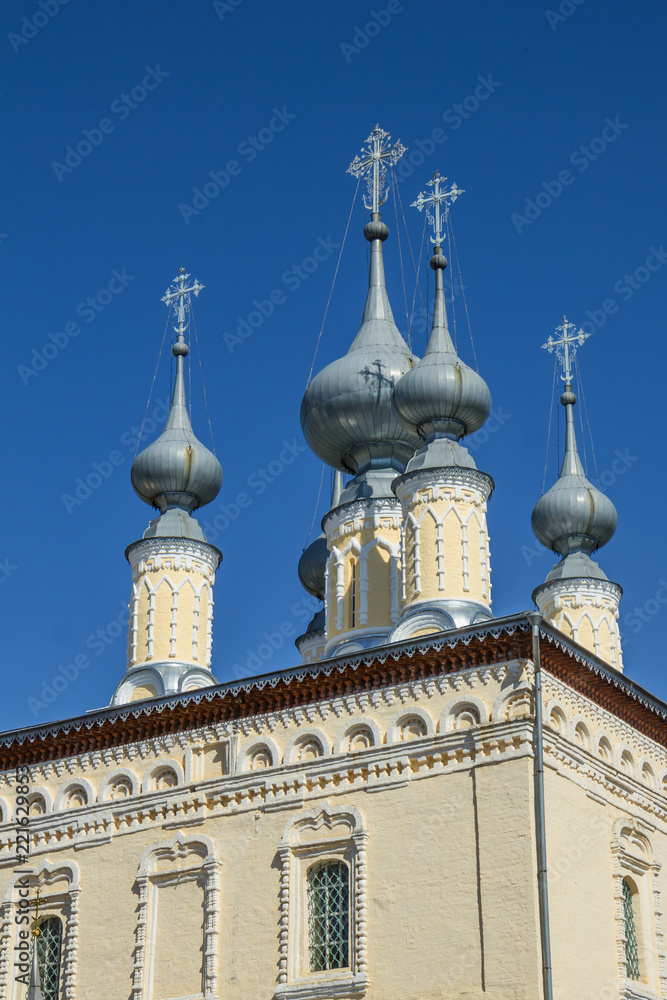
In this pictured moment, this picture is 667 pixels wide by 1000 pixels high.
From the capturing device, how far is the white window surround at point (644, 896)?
14328 mm

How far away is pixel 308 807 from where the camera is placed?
14711mm

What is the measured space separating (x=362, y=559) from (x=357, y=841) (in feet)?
16.7

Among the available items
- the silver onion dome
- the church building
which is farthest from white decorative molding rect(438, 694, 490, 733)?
the silver onion dome

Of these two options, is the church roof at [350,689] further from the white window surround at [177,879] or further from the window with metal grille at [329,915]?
the window with metal grille at [329,915]

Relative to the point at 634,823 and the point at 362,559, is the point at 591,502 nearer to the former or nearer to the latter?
the point at 362,559

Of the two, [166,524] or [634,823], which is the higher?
[166,524]

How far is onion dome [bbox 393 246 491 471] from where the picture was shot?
57.4 ft

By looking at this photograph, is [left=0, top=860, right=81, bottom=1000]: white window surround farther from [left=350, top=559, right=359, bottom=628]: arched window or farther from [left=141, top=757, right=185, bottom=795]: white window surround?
[left=350, top=559, right=359, bottom=628]: arched window

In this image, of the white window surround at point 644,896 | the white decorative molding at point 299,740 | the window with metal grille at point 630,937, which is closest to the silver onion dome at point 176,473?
the white decorative molding at point 299,740

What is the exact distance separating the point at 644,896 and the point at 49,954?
6.03 meters

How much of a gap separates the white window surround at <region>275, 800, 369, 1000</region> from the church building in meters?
0.02

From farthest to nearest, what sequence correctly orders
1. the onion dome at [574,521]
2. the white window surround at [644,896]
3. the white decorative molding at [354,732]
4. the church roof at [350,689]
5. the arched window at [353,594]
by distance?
the onion dome at [574,521]
the arched window at [353,594]
the white decorative molding at [354,732]
the white window surround at [644,896]
the church roof at [350,689]

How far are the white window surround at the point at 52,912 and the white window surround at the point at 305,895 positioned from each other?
2499mm

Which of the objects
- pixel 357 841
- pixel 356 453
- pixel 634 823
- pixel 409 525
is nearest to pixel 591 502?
pixel 356 453
